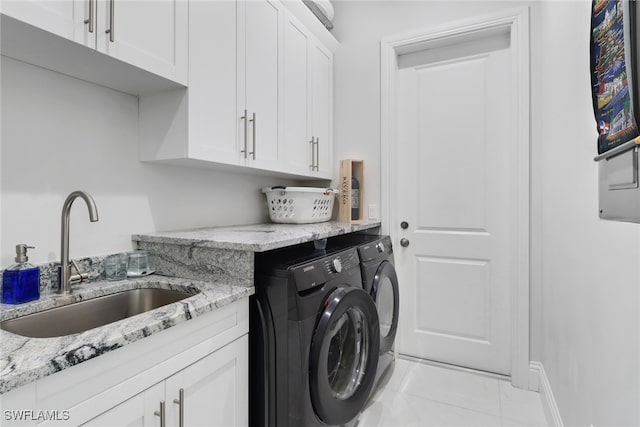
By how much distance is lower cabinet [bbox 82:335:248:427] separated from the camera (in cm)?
85

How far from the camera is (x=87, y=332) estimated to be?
2.70 feet

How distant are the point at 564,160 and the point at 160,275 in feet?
5.90

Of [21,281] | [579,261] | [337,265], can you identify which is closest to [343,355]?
[337,265]

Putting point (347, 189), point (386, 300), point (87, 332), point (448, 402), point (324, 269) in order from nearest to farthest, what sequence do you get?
point (87, 332), point (324, 269), point (448, 402), point (386, 300), point (347, 189)

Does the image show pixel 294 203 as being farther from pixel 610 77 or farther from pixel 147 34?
→ pixel 610 77

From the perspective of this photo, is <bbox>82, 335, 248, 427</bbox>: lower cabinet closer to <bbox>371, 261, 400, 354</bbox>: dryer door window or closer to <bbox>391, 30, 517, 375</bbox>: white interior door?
<bbox>371, 261, 400, 354</bbox>: dryer door window

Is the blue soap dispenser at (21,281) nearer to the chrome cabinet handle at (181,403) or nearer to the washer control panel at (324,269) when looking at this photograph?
the chrome cabinet handle at (181,403)

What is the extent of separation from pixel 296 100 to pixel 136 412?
182cm

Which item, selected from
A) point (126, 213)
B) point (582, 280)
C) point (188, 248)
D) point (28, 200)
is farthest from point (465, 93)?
point (28, 200)

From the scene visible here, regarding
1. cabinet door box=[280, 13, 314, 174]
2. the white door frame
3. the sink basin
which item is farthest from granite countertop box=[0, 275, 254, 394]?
the white door frame

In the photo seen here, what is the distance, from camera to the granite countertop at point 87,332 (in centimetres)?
66

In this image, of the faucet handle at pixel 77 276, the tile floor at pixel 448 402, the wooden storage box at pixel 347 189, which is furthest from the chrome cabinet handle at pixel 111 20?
the tile floor at pixel 448 402

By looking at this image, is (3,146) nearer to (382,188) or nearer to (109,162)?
(109,162)

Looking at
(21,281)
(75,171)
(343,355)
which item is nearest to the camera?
(21,281)
